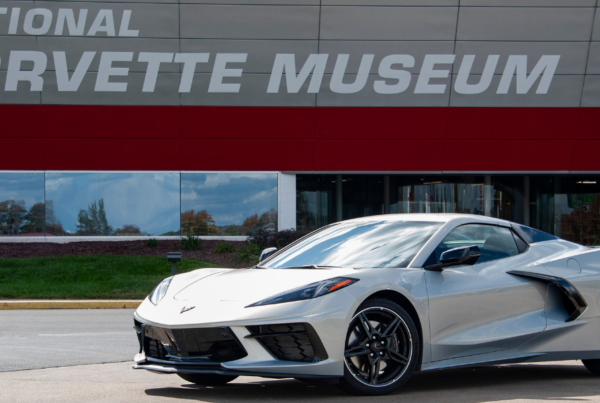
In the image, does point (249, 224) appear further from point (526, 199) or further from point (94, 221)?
point (526, 199)

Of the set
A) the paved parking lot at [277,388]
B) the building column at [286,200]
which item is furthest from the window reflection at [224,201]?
the paved parking lot at [277,388]

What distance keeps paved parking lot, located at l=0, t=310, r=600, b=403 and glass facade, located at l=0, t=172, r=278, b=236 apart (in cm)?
1466

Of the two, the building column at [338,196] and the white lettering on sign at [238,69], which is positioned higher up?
the white lettering on sign at [238,69]

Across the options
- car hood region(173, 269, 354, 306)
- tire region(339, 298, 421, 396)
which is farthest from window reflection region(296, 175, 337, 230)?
tire region(339, 298, 421, 396)

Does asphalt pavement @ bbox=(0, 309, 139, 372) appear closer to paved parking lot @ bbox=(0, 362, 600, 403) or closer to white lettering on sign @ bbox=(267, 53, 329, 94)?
paved parking lot @ bbox=(0, 362, 600, 403)

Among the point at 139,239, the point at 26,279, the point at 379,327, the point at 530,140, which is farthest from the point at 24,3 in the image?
the point at 379,327

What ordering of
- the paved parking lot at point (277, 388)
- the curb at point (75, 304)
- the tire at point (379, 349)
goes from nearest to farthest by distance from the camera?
the tire at point (379, 349) → the paved parking lot at point (277, 388) → the curb at point (75, 304)

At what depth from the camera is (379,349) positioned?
5.07m

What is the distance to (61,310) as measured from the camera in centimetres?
1371

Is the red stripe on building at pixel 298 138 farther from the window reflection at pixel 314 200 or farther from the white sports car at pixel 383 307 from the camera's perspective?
the white sports car at pixel 383 307

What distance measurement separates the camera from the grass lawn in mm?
15039

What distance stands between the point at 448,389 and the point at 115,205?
19.0m

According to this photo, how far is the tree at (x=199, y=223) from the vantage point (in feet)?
76.0

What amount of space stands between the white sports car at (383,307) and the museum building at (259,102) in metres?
16.6
